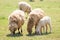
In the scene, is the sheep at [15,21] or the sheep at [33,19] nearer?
the sheep at [15,21]

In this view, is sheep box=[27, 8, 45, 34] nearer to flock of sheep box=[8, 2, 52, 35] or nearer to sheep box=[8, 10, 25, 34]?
flock of sheep box=[8, 2, 52, 35]

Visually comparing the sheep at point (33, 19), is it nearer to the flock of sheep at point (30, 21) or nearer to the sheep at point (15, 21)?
the flock of sheep at point (30, 21)

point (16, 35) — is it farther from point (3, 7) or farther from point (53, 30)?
point (3, 7)

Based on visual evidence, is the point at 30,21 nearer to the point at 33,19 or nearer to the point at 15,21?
the point at 33,19

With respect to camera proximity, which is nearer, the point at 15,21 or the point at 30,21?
the point at 15,21

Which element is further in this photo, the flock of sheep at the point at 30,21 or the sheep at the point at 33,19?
the sheep at the point at 33,19

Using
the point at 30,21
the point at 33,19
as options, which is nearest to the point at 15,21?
the point at 30,21

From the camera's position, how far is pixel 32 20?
14.6 metres

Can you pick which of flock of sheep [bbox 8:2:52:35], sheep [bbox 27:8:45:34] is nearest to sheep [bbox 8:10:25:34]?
flock of sheep [bbox 8:2:52:35]

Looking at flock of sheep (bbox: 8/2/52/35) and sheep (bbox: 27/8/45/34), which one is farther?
sheep (bbox: 27/8/45/34)

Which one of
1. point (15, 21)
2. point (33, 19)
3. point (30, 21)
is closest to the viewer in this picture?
point (15, 21)

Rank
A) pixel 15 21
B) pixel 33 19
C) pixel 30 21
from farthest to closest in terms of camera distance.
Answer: pixel 33 19
pixel 30 21
pixel 15 21

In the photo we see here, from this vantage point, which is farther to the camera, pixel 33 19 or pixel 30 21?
pixel 33 19

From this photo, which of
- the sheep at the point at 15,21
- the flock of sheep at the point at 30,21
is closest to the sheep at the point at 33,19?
the flock of sheep at the point at 30,21
